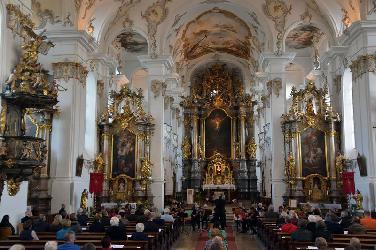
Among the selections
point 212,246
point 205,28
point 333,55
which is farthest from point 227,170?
point 212,246

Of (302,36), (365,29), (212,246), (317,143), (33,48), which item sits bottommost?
(212,246)

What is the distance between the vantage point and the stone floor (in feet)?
41.6

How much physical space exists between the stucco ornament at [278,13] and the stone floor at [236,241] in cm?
940

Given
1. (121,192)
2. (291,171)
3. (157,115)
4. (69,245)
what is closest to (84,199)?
(121,192)

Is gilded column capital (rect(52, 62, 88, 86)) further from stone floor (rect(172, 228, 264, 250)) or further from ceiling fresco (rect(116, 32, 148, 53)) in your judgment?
stone floor (rect(172, 228, 264, 250))

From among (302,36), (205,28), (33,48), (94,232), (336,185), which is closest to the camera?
(94,232)

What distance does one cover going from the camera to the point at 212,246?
527cm

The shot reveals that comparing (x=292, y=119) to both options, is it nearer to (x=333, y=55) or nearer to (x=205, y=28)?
(x=333, y=55)

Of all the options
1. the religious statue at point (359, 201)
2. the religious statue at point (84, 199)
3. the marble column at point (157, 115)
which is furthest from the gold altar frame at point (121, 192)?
the religious statue at point (359, 201)

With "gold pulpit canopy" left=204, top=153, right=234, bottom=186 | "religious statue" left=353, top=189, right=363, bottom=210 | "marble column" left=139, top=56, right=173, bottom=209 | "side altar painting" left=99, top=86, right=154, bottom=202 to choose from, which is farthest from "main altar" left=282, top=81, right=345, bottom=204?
"gold pulpit canopy" left=204, top=153, right=234, bottom=186

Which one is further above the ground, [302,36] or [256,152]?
[302,36]

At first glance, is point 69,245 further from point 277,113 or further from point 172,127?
point 172,127

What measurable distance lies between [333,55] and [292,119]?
10.9 ft

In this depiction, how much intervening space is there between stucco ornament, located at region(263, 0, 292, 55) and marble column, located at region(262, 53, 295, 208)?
53cm
